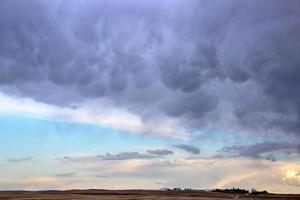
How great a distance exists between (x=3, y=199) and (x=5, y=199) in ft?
4.29

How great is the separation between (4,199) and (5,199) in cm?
107

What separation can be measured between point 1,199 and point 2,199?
1.50ft

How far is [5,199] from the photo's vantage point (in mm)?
190125

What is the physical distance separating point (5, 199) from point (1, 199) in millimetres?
1525

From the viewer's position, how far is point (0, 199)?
190000 mm

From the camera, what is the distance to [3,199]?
19100cm

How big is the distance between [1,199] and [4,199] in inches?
43.6

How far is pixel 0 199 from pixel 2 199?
3.01 ft

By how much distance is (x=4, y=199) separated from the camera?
627 ft

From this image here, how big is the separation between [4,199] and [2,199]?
70 cm

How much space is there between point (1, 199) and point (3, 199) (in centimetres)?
84
